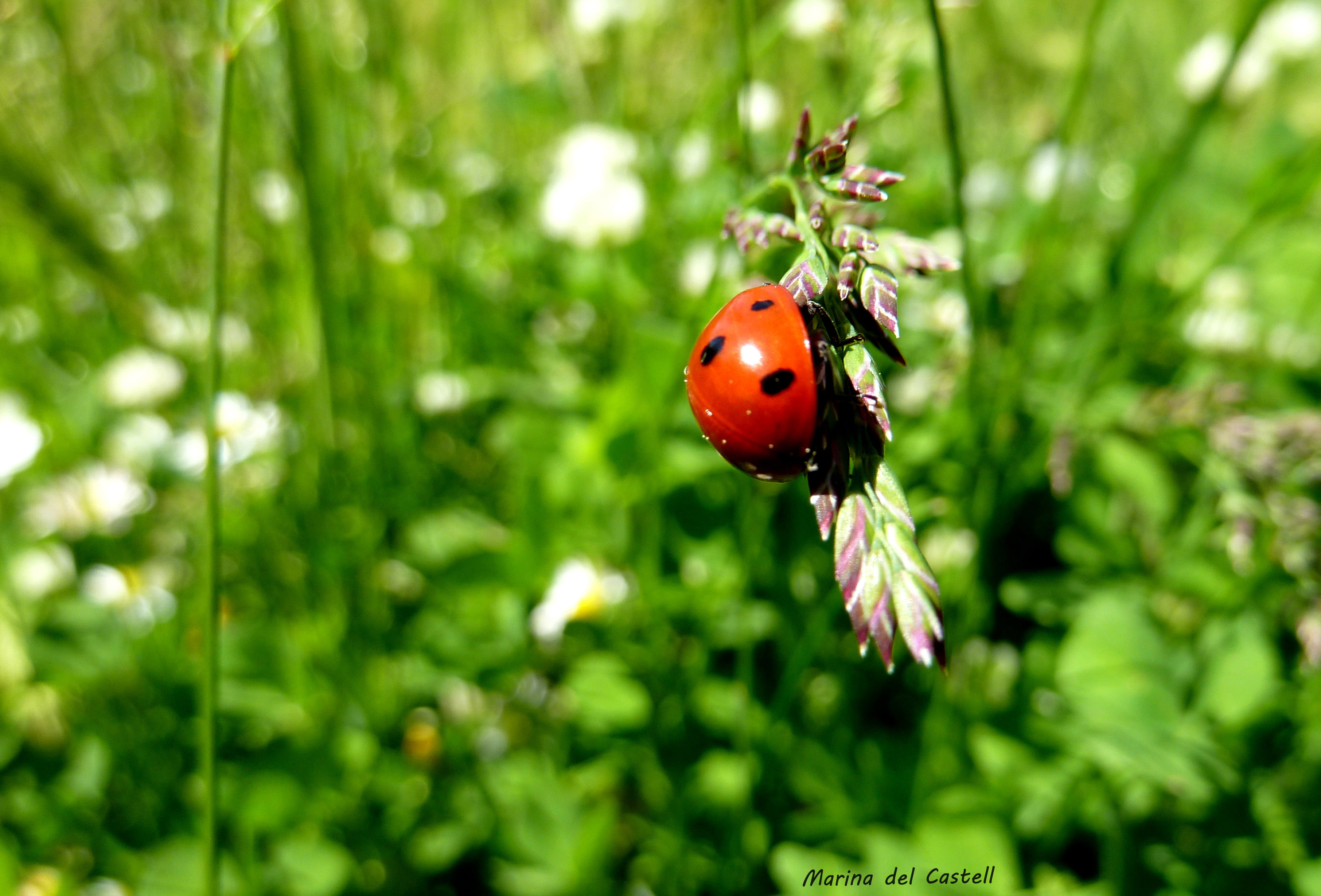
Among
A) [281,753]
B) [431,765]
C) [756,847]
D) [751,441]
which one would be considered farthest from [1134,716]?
[281,753]

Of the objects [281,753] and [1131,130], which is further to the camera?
[1131,130]

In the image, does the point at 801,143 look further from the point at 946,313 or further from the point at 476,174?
the point at 476,174

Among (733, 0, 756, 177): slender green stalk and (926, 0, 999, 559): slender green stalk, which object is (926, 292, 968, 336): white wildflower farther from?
(733, 0, 756, 177): slender green stalk

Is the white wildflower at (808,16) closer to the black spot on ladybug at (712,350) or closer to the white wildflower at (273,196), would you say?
the black spot on ladybug at (712,350)

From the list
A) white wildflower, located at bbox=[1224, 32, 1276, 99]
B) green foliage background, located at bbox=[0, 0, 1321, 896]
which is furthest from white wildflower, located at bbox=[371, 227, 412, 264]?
white wildflower, located at bbox=[1224, 32, 1276, 99]

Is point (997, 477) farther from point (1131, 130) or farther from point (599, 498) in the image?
point (1131, 130)

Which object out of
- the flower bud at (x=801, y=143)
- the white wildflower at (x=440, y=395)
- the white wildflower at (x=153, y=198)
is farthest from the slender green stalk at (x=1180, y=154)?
the white wildflower at (x=153, y=198)
